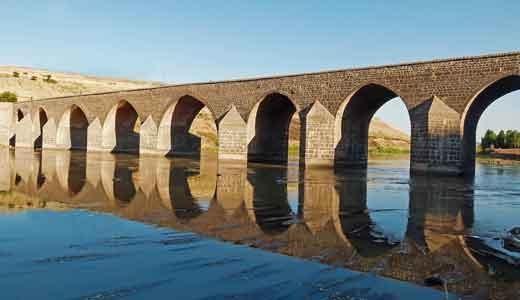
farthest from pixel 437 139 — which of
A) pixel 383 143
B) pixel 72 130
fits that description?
pixel 383 143

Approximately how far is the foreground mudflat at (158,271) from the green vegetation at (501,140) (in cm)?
8429

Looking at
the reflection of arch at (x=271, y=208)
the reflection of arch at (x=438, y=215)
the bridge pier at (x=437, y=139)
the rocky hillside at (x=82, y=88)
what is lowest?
the reflection of arch at (x=438, y=215)

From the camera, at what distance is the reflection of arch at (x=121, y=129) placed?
41.4 meters

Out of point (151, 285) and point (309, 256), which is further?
point (309, 256)

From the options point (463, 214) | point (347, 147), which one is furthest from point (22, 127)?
point (463, 214)

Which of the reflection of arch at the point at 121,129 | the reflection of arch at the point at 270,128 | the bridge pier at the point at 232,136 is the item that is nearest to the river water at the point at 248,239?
the bridge pier at the point at 232,136

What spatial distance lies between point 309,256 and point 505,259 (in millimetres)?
2604

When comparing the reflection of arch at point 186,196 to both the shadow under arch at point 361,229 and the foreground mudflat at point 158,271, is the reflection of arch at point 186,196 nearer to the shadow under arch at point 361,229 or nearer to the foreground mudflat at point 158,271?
the foreground mudflat at point 158,271

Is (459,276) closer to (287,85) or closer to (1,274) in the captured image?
(1,274)

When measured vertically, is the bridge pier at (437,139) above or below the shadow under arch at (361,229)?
above

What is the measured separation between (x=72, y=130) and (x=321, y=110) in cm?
3023

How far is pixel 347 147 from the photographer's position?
27.3 metres

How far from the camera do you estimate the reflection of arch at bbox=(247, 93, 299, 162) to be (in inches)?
1200

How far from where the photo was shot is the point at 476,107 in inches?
882
